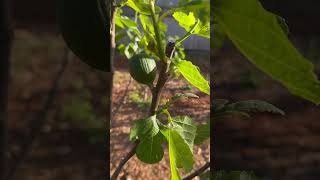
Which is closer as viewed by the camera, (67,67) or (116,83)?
(67,67)

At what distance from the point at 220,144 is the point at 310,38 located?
143mm

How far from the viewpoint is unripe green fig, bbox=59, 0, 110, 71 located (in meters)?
0.39

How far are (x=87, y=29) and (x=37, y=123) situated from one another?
0.34 feet

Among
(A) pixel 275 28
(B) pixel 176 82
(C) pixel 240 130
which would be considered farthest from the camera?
(B) pixel 176 82

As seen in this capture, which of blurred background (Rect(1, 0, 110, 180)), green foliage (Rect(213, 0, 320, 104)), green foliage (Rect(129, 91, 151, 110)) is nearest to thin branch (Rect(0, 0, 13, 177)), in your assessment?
blurred background (Rect(1, 0, 110, 180))

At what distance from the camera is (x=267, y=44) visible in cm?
36

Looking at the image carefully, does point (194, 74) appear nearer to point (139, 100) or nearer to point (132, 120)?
point (132, 120)

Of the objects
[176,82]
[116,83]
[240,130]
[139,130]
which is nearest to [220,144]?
[240,130]

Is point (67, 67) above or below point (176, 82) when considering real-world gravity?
above

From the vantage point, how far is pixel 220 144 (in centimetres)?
48

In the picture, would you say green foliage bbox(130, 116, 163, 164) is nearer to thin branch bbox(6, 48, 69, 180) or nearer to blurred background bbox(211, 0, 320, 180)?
blurred background bbox(211, 0, 320, 180)

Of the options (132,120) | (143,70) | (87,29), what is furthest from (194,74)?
(132,120)

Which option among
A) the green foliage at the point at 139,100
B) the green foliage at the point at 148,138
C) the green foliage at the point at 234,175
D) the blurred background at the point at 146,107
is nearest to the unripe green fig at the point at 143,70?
the green foliage at the point at 148,138

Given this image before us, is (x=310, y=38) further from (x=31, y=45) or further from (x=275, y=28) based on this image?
(x=31, y=45)
